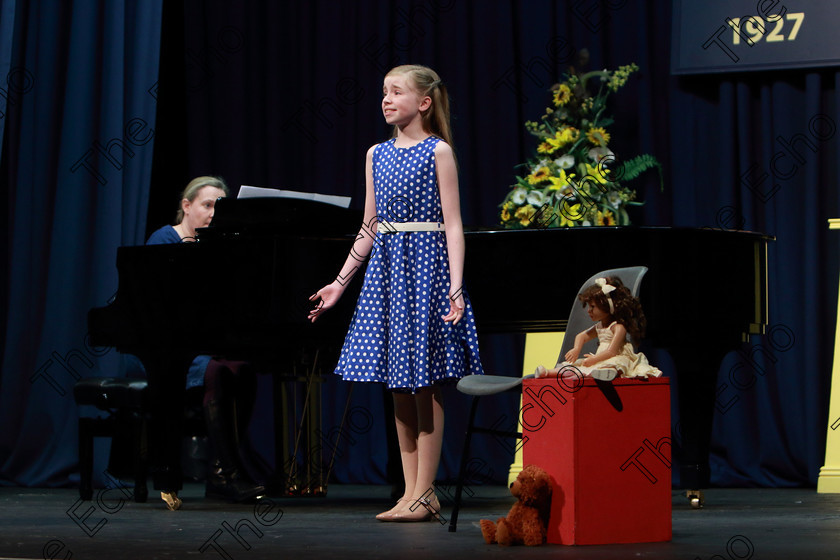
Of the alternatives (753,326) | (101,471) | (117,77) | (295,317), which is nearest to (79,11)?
(117,77)

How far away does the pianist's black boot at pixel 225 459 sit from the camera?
4180 mm

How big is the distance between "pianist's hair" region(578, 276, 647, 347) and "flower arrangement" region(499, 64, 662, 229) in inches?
76.4

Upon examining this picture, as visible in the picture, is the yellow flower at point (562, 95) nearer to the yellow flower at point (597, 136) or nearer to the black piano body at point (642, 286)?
the yellow flower at point (597, 136)

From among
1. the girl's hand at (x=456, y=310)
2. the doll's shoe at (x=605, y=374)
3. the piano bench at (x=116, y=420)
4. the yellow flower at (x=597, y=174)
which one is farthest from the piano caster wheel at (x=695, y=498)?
the piano bench at (x=116, y=420)

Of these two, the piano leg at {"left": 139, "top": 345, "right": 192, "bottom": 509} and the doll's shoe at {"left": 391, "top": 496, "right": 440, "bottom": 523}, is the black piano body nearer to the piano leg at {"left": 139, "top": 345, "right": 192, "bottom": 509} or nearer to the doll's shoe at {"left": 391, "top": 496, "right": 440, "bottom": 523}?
the doll's shoe at {"left": 391, "top": 496, "right": 440, "bottom": 523}

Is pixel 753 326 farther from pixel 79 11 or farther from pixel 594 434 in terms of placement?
pixel 79 11

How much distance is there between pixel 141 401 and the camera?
4.32 meters

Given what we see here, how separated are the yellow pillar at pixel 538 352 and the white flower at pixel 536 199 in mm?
566

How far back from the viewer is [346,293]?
382cm

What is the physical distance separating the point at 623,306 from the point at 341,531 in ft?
3.18

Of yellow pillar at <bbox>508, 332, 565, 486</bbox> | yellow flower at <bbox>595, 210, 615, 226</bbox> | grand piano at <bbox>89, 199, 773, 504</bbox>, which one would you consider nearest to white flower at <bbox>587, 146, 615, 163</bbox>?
yellow flower at <bbox>595, 210, 615, 226</bbox>

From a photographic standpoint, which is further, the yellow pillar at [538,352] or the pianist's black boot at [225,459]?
the yellow pillar at [538,352]

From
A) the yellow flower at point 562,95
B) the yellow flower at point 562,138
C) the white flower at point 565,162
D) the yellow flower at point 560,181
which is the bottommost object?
the yellow flower at point 560,181

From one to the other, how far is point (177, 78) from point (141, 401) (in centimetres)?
238
